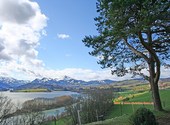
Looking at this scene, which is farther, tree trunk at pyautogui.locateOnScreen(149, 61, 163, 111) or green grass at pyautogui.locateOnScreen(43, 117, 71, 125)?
green grass at pyautogui.locateOnScreen(43, 117, 71, 125)

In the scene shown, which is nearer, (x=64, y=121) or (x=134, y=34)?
(x=134, y=34)

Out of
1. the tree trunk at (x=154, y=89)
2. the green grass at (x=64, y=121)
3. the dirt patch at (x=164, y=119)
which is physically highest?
the tree trunk at (x=154, y=89)

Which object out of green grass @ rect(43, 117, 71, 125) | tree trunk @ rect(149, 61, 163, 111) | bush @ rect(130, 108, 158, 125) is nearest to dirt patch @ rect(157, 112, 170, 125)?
tree trunk @ rect(149, 61, 163, 111)

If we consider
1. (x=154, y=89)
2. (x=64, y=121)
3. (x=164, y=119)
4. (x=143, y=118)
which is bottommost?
(x=64, y=121)

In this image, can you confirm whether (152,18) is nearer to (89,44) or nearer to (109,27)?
(109,27)

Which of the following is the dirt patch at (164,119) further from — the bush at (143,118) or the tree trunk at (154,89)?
the bush at (143,118)

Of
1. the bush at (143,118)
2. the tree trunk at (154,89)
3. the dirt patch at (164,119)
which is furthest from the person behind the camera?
the tree trunk at (154,89)

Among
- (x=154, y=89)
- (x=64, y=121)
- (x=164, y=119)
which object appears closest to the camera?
(x=164, y=119)

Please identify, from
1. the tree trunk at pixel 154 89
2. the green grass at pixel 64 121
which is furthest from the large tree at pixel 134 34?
the green grass at pixel 64 121

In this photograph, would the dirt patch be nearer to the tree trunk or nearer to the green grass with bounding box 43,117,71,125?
the tree trunk

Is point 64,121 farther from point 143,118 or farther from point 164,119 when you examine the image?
point 143,118

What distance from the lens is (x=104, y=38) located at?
2066 centimetres

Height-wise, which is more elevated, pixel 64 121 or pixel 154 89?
pixel 154 89

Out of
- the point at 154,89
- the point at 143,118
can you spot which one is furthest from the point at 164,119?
the point at 143,118
